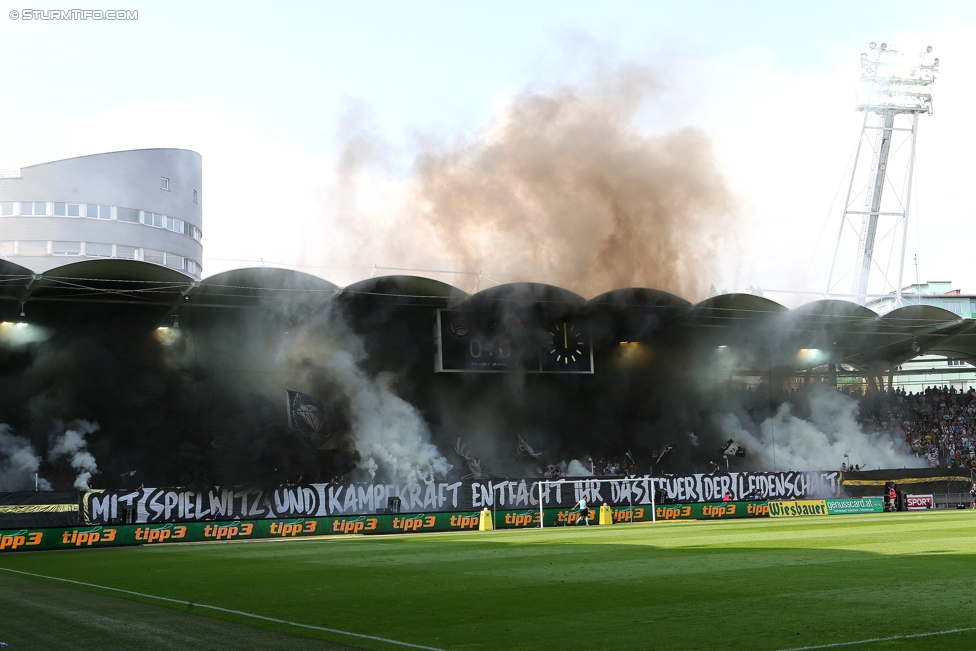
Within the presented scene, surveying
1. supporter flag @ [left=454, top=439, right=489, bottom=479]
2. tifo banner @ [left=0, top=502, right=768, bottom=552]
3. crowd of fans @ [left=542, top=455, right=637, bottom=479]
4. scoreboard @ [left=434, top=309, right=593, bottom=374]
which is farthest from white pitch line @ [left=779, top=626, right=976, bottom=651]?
crowd of fans @ [left=542, top=455, right=637, bottom=479]

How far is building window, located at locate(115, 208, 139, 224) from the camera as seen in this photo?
245 feet

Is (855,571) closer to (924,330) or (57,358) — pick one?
(57,358)

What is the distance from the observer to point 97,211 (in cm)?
7350

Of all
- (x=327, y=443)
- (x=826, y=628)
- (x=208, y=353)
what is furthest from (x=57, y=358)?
(x=826, y=628)

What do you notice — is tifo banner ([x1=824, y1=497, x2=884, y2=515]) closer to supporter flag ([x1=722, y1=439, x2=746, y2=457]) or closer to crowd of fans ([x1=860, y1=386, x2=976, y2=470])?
supporter flag ([x1=722, y1=439, x2=746, y2=457])

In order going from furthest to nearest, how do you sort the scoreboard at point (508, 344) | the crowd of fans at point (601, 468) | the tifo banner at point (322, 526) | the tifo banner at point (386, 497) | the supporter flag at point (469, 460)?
the crowd of fans at point (601, 468) → the supporter flag at point (469, 460) → the scoreboard at point (508, 344) → the tifo banner at point (386, 497) → the tifo banner at point (322, 526)

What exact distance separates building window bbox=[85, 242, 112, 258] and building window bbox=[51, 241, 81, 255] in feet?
2.14

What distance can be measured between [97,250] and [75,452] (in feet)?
113

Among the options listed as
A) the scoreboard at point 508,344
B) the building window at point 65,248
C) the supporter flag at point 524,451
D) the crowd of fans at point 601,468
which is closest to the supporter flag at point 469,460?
the supporter flag at point 524,451

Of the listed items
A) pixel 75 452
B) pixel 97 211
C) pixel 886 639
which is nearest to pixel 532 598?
pixel 886 639

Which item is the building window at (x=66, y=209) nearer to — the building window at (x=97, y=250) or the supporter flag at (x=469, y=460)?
the building window at (x=97, y=250)

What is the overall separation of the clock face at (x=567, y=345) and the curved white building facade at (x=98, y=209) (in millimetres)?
36887

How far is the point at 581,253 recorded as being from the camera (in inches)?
1951

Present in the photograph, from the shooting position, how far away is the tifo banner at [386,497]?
127ft
